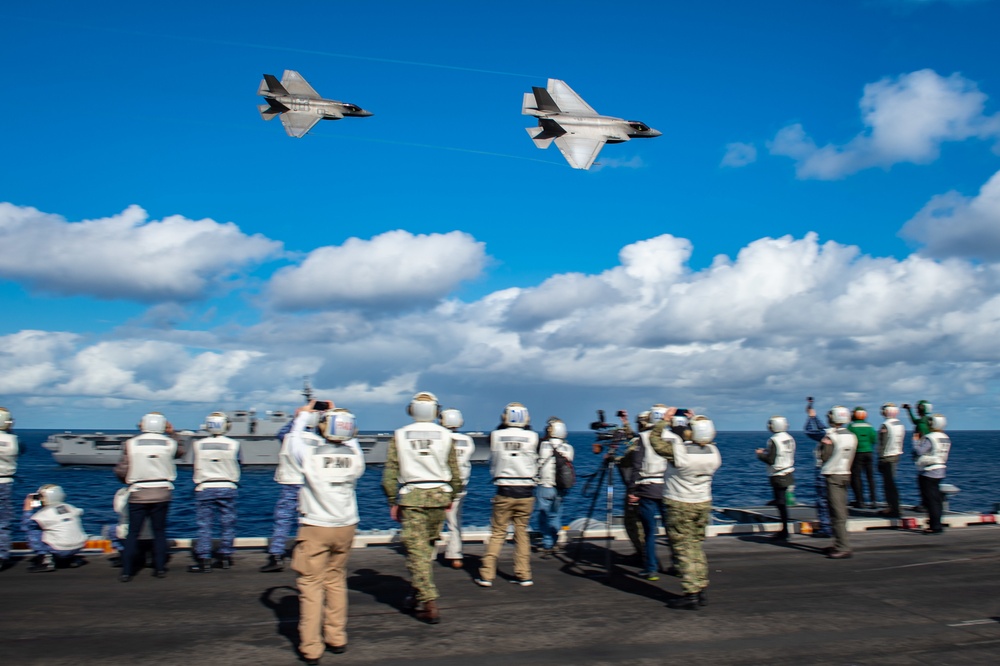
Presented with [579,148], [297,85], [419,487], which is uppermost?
[297,85]

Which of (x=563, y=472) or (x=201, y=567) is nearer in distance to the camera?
(x=201, y=567)

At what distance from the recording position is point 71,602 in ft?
23.9

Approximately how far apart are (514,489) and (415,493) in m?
1.97

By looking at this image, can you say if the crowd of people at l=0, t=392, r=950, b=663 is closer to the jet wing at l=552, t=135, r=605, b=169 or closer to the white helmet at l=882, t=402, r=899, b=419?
the white helmet at l=882, t=402, r=899, b=419

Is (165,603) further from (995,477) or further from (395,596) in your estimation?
(995,477)

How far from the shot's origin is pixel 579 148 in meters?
17.9

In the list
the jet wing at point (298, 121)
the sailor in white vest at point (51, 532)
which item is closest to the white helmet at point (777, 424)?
the sailor in white vest at point (51, 532)

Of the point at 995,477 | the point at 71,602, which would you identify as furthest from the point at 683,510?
the point at 995,477

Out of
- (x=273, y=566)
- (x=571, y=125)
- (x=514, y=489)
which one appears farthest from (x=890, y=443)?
(x=273, y=566)

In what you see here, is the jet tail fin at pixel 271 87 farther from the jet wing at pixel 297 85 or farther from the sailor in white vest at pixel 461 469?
the sailor in white vest at pixel 461 469

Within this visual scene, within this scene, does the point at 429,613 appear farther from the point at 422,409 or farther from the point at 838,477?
the point at 838,477

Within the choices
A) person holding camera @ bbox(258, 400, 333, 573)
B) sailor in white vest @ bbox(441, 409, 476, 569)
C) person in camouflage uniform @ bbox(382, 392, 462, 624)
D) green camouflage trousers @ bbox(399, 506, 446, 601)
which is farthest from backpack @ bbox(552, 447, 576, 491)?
person holding camera @ bbox(258, 400, 333, 573)

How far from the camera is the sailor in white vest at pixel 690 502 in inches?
293

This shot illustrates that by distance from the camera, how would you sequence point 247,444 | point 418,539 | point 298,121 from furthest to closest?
1. point 247,444
2. point 298,121
3. point 418,539
